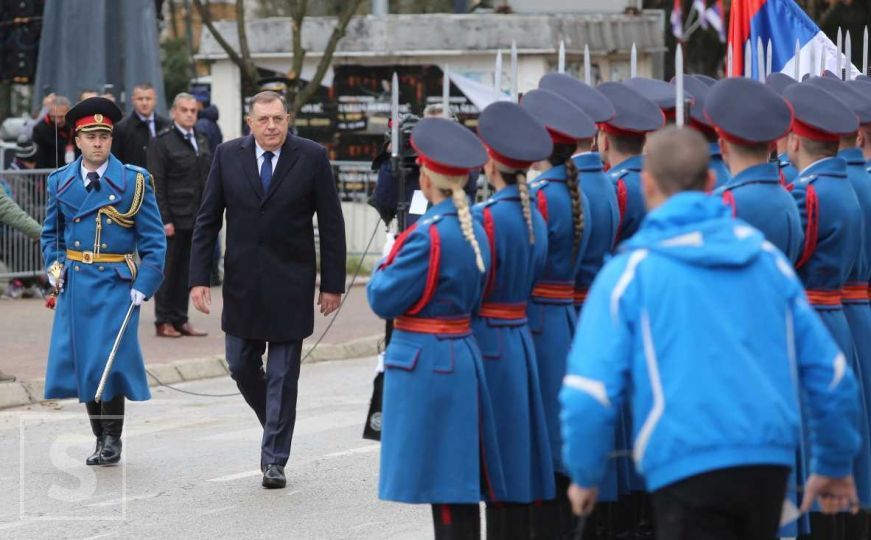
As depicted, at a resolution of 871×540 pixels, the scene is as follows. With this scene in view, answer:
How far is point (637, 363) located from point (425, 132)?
208cm

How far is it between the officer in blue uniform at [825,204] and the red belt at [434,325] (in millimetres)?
1505

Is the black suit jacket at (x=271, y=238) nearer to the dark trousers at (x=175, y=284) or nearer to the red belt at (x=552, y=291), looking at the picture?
the red belt at (x=552, y=291)

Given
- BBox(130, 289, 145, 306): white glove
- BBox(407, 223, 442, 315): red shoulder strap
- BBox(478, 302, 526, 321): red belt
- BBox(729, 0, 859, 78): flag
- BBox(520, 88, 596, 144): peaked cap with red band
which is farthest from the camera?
BBox(729, 0, 859, 78): flag

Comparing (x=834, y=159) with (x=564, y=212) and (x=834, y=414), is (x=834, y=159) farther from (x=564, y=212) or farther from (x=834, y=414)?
(x=834, y=414)

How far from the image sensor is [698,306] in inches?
179

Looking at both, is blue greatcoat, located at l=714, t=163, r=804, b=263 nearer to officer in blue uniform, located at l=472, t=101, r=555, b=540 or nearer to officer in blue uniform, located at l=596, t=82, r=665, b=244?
officer in blue uniform, located at l=472, t=101, r=555, b=540

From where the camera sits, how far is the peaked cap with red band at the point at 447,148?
6387mm

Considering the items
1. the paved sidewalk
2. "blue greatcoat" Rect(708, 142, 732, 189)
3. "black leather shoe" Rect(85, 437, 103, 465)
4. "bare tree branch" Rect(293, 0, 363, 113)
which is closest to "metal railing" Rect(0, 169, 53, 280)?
the paved sidewalk

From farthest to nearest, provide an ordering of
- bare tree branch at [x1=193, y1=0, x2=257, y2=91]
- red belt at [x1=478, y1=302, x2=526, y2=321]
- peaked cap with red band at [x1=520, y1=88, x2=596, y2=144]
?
1. bare tree branch at [x1=193, y1=0, x2=257, y2=91]
2. peaked cap with red band at [x1=520, y1=88, x2=596, y2=144]
3. red belt at [x1=478, y1=302, x2=526, y2=321]

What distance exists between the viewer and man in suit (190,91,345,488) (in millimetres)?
9055

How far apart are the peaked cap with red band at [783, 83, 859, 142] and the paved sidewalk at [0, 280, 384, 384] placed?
22.8ft

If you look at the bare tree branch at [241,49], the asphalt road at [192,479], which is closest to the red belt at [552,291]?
the asphalt road at [192,479]

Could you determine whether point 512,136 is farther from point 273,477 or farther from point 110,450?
point 110,450

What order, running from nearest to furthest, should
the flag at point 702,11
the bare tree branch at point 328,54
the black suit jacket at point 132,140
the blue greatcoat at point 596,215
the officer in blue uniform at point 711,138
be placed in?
the blue greatcoat at point 596,215
the officer in blue uniform at point 711,138
the black suit jacket at point 132,140
the bare tree branch at point 328,54
the flag at point 702,11
